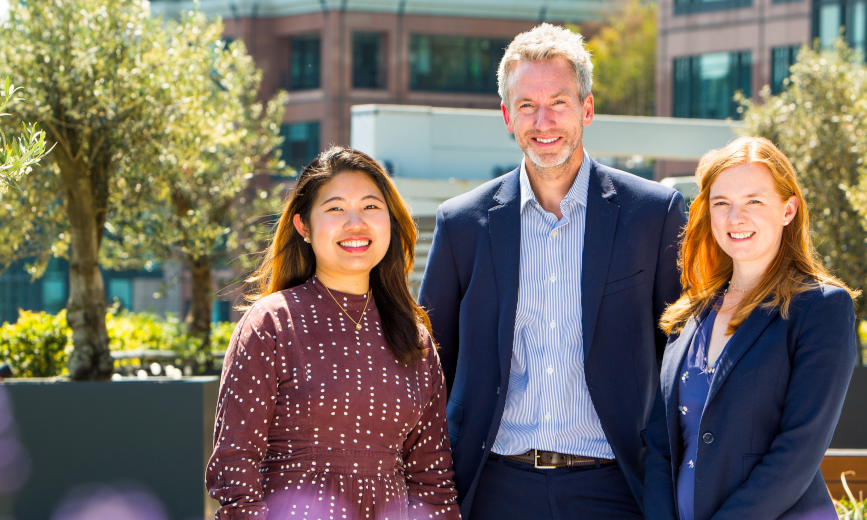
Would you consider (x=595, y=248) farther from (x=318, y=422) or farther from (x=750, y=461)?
(x=318, y=422)

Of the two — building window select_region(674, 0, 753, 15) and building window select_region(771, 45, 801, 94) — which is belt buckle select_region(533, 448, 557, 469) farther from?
building window select_region(674, 0, 753, 15)

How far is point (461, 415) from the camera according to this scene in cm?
337

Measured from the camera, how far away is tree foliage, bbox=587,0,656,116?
123 feet

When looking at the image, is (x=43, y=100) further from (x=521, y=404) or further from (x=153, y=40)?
(x=521, y=404)

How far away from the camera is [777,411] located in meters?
2.65

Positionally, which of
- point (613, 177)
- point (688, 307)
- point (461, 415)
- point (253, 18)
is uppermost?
point (253, 18)

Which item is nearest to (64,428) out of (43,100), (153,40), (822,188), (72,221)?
(72,221)

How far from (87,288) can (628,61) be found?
32950 mm

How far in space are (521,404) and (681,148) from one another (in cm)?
971

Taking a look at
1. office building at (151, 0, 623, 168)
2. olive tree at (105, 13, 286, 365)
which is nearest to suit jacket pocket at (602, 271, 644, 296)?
olive tree at (105, 13, 286, 365)

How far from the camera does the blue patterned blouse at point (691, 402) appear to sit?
109 inches

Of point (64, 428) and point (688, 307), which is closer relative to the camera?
point (688, 307)

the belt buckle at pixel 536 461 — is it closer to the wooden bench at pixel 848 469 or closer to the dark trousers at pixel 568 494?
the dark trousers at pixel 568 494

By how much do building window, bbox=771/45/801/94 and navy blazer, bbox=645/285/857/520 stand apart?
3018 cm
